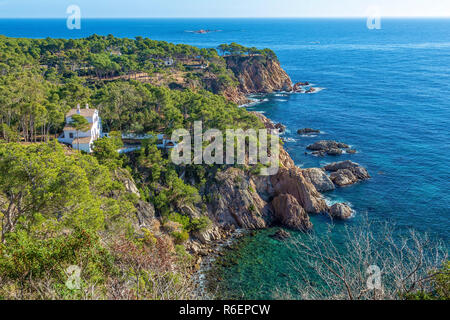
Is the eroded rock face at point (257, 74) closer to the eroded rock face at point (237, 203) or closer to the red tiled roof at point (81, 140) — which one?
the eroded rock face at point (237, 203)

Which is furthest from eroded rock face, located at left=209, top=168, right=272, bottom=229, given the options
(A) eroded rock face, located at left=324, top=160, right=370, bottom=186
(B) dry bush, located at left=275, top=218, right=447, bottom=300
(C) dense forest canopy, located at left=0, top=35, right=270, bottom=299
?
(A) eroded rock face, located at left=324, top=160, right=370, bottom=186

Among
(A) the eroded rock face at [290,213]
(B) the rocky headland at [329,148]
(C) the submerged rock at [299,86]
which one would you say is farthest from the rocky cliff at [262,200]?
(C) the submerged rock at [299,86]

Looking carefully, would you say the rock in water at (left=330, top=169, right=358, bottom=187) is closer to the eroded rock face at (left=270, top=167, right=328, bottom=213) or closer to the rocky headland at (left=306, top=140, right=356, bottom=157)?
the eroded rock face at (left=270, top=167, right=328, bottom=213)

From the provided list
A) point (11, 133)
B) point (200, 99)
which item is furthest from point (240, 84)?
point (11, 133)

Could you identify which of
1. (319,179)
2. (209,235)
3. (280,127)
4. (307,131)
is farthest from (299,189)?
(280,127)

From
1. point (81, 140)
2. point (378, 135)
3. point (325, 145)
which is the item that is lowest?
point (325, 145)

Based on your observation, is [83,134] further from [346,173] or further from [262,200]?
[346,173]
